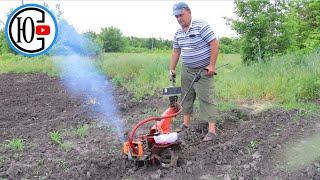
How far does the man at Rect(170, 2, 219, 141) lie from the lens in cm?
521

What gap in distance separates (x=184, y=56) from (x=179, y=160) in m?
1.49

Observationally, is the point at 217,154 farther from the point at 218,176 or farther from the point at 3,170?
the point at 3,170

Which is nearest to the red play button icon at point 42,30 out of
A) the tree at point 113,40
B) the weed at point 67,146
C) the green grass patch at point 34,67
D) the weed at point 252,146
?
the green grass patch at point 34,67

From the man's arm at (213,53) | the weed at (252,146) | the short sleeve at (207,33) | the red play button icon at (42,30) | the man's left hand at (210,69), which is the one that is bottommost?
the weed at (252,146)

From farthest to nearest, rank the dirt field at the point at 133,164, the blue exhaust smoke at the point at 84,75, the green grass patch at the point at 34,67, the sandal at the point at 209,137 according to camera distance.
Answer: the green grass patch at the point at 34,67, the blue exhaust smoke at the point at 84,75, the sandal at the point at 209,137, the dirt field at the point at 133,164

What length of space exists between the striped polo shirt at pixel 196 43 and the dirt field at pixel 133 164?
3.34 feet

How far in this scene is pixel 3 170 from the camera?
488 centimetres

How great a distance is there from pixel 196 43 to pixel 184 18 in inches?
14.3

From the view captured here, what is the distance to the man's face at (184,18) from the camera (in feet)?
16.9

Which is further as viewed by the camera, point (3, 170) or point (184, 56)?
point (184, 56)

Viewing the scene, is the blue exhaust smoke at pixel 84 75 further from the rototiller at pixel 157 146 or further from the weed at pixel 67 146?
the rototiller at pixel 157 146

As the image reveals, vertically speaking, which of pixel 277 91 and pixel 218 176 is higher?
pixel 277 91

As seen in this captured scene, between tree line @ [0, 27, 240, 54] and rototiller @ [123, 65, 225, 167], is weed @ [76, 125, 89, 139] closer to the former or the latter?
rototiller @ [123, 65, 225, 167]

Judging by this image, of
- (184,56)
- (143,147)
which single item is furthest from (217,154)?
(184,56)
